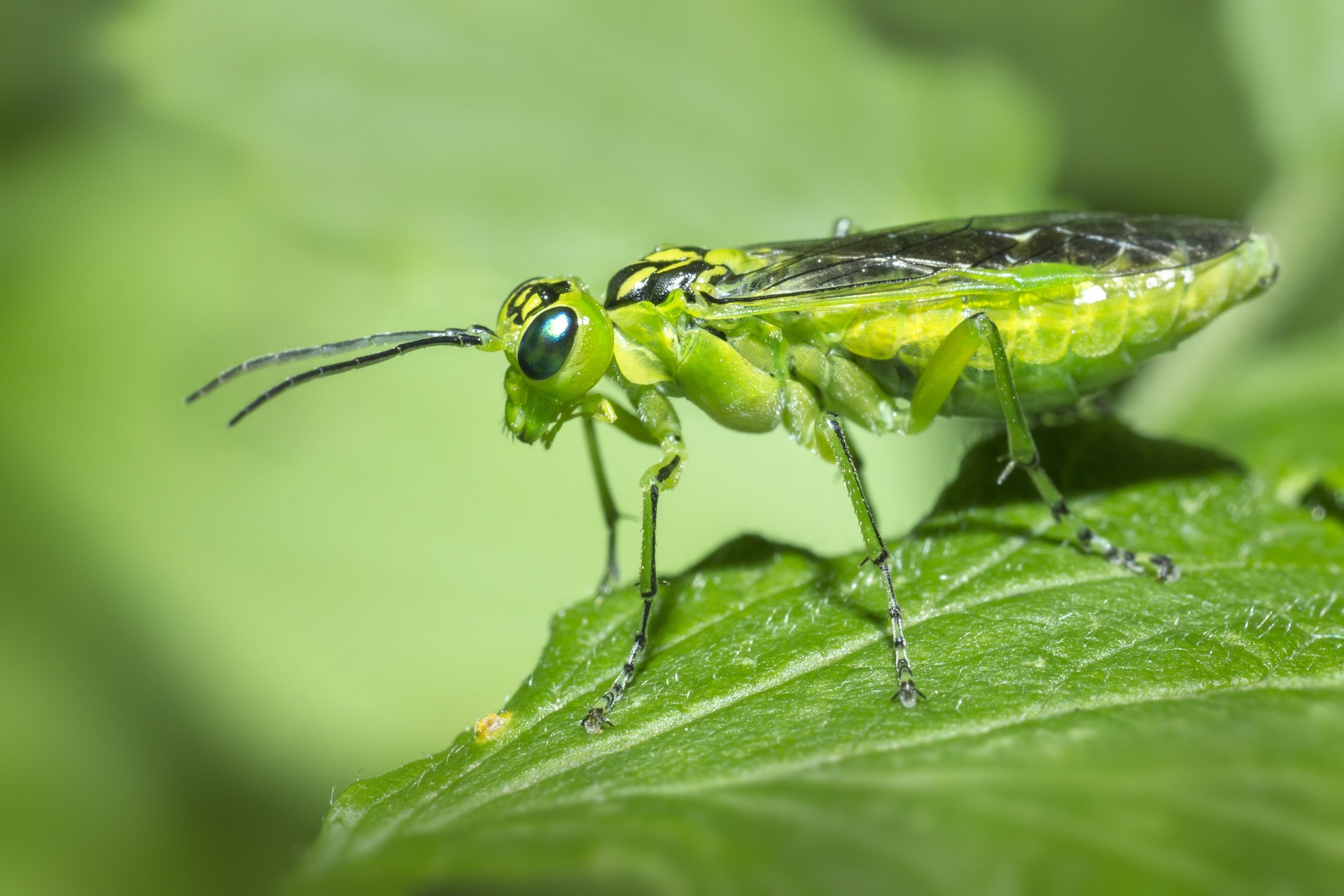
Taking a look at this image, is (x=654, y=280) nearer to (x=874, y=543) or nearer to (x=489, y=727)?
(x=874, y=543)

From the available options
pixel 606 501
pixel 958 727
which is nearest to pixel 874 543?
pixel 958 727

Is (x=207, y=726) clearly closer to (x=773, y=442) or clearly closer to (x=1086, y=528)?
(x=773, y=442)

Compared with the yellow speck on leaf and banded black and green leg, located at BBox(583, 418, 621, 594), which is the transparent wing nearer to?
banded black and green leg, located at BBox(583, 418, 621, 594)

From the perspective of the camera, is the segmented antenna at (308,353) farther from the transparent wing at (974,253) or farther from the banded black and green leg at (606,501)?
the transparent wing at (974,253)

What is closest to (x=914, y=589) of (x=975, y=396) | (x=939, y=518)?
(x=939, y=518)

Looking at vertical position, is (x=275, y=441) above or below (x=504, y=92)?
below

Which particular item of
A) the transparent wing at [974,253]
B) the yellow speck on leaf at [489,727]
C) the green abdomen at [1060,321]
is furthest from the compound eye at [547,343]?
the yellow speck on leaf at [489,727]

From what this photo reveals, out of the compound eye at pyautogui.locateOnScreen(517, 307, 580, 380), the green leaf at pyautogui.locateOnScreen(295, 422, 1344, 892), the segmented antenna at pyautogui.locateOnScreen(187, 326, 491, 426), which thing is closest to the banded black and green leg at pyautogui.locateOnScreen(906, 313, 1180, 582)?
the green leaf at pyautogui.locateOnScreen(295, 422, 1344, 892)
